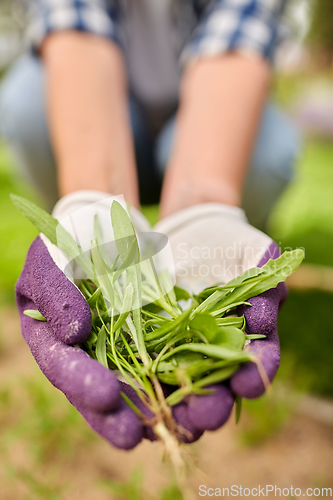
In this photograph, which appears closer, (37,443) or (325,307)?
(37,443)

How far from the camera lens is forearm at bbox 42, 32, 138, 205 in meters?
1.07

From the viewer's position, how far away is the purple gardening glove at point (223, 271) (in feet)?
1.70

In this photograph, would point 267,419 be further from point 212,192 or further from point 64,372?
point 64,372

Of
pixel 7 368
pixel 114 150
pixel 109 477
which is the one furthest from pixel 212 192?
pixel 7 368

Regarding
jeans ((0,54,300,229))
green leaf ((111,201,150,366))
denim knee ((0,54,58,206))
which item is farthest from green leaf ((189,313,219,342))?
denim knee ((0,54,58,206))

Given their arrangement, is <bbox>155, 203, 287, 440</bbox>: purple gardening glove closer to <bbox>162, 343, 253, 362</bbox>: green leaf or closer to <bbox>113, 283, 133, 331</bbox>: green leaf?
<bbox>162, 343, 253, 362</bbox>: green leaf

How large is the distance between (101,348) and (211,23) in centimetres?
127

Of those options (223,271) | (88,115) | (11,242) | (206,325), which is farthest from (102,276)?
(11,242)

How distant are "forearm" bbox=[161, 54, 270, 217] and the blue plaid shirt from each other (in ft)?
0.18

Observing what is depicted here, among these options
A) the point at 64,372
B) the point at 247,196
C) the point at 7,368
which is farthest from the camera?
the point at 247,196

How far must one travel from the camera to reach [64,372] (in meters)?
0.53

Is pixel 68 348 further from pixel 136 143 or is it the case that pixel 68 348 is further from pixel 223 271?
pixel 136 143

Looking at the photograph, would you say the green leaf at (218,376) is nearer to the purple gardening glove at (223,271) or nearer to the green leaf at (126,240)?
the purple gardening glove at (223,271)

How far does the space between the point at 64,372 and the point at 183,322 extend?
172mm
